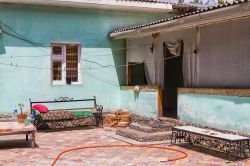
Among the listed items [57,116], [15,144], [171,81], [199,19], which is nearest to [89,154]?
[15,144]

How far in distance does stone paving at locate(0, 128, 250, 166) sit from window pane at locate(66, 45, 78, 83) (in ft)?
12.4

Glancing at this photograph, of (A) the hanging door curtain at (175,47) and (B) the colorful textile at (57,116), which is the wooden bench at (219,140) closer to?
(A) the hanging door curtain at (175,47)

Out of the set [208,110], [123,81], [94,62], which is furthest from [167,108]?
[208,110]

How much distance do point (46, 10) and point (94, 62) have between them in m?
2.73

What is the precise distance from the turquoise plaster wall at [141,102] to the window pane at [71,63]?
6.97 ft

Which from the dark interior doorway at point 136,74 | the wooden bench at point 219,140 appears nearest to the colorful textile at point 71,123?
the dark interior doorway at point 136,74

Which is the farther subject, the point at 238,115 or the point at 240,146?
the point at 238,115

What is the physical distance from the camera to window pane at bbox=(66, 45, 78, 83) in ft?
47.7

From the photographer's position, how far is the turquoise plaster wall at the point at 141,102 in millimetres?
13172

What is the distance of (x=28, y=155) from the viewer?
8.90 metres

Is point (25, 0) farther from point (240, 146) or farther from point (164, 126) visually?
point (240, 146)

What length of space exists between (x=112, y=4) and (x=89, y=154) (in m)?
7.19

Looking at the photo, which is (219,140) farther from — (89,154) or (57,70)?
(57,70)

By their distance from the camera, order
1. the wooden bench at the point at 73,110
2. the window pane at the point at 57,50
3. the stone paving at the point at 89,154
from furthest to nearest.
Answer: the window pane at the point at 57,50 < the wooden bench at the point at 73,110 < the stone paving at the point at 89,154
